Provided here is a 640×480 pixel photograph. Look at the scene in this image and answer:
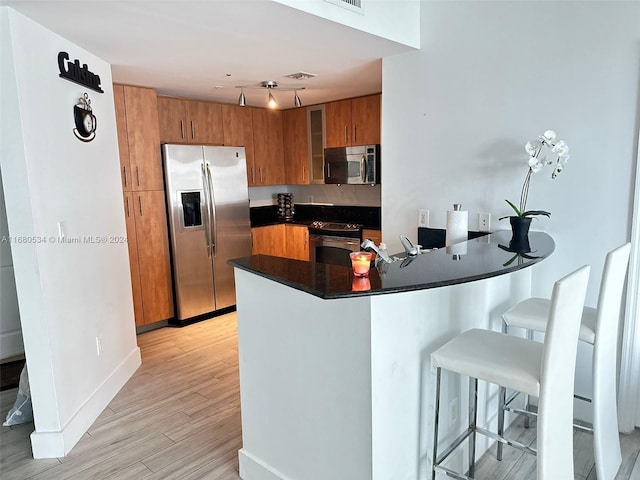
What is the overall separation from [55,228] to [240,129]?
300 centimetres

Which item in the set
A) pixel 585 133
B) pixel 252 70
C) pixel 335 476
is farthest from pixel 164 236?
pixel 585 133

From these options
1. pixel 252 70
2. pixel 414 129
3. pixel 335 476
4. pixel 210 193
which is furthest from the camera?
pixel 210 193

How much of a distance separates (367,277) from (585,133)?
5.60 ft

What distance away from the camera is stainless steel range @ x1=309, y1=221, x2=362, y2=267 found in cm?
486

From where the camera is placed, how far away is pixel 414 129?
3160 mm

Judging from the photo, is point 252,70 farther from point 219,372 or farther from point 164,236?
point 219,372

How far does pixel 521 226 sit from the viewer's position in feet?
8.02

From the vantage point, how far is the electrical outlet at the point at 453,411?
207 cm

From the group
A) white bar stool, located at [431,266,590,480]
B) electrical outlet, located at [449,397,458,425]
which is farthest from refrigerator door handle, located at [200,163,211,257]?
white bar stool, located at [431,266,590,480]

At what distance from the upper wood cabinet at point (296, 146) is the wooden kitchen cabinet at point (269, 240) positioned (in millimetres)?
645

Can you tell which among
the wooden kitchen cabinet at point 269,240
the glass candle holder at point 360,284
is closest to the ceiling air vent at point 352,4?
the glass candle holder at point 360,284

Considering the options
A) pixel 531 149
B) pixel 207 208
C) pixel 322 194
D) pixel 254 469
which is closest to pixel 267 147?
pixel 322 194

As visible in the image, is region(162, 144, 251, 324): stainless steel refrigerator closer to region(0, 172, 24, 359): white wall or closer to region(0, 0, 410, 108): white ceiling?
region(0, 0, 410, 108): white ceiling
